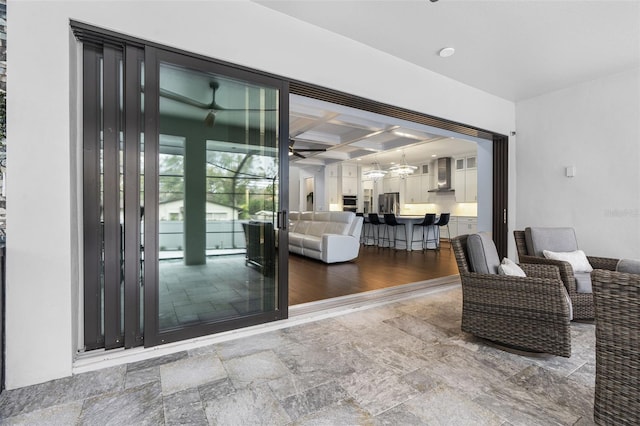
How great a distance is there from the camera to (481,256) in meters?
2.36

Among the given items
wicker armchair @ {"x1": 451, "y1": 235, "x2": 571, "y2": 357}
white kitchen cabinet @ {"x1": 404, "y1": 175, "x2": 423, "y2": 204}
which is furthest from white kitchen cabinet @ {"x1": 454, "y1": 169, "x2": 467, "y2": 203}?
wicker armchair @ {"x1": 451, "y1": 235, "x2": 571, "y2": 357}

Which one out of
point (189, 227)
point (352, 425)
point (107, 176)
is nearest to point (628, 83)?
point (352, 425)

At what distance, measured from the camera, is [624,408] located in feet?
4.17

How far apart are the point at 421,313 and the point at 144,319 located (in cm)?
247

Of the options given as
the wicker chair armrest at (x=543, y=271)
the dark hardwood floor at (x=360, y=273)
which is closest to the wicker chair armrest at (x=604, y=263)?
the wicker chair armrest at (x=543, y=271)

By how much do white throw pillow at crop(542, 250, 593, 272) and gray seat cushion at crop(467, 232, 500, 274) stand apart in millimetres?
1115

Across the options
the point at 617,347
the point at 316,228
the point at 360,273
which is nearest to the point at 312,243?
the point at 316,228

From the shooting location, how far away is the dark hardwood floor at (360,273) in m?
3.71

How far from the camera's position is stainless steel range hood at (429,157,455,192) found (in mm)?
9797

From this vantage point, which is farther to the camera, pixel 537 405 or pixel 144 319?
pixel 144 319

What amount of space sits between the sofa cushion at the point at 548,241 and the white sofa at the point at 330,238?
3075mm

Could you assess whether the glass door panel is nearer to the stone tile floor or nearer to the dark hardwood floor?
the stone tile floor

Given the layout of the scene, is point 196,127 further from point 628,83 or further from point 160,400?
point 628,83

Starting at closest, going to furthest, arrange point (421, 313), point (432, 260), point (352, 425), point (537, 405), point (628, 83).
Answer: point (352, 425) → point (537, 405) → point (421, 313) → point (628, 83) → point (432, 260)
